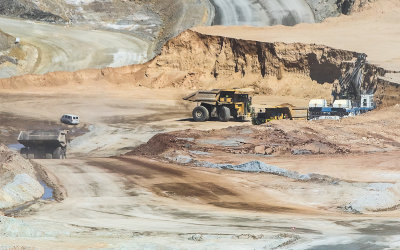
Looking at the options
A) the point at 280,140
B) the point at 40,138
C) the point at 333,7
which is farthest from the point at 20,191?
the point at 333,7

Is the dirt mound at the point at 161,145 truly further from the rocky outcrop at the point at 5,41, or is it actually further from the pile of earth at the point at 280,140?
the rocky outcrop at the point at 5,41

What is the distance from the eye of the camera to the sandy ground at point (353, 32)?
6581 cm

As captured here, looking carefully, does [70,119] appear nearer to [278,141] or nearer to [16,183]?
[278,141]

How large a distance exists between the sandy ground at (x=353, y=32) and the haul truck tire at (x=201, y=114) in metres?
14.8

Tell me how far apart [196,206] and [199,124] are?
90.6ft

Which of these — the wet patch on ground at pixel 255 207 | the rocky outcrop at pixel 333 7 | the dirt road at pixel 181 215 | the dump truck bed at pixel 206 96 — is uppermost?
the rocky outcrop at pixel 333 7

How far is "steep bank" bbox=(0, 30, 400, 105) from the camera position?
64500 mm

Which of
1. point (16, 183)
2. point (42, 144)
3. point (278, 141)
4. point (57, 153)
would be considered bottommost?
point (57, 153)

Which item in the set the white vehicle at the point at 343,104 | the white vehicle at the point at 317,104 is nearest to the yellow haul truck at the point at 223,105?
the white vehicle at the point at 317,104

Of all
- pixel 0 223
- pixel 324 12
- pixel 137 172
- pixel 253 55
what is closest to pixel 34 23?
pixel 253 55

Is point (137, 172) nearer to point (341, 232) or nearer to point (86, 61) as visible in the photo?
point (341, 232)

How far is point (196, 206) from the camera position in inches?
1032

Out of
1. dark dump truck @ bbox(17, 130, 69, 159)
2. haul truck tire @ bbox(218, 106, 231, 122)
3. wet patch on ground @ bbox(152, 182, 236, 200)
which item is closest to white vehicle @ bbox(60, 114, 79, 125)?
haul truck tire @ bbox(218, 106, 231, 122)

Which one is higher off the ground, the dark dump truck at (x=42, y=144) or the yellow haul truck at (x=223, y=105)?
the yellow haul truck at (x=223, y=105)
